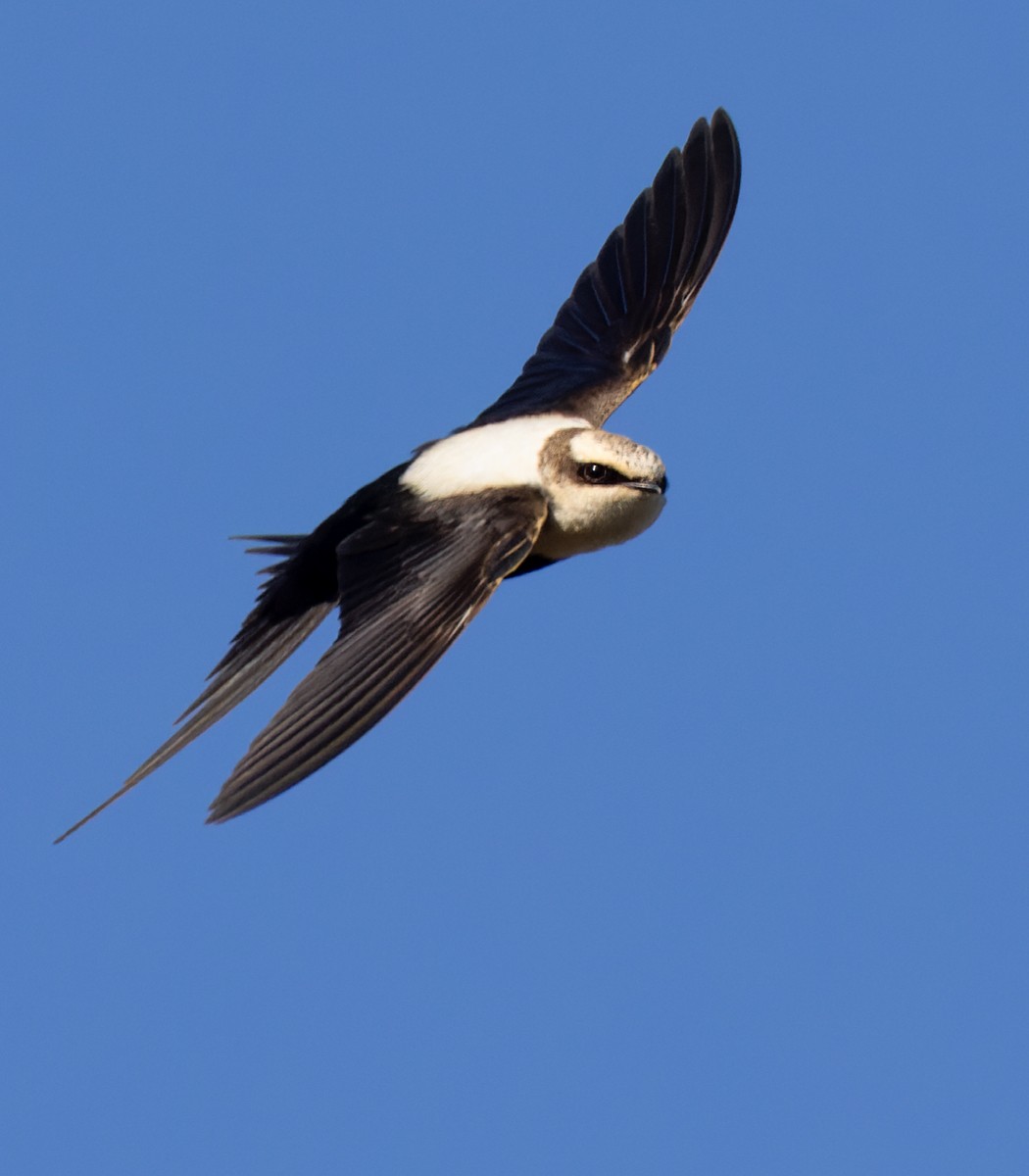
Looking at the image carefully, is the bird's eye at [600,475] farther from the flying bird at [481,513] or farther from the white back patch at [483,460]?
the white back patch at [483,460]

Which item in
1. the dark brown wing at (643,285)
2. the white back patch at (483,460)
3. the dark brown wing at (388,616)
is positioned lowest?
the dark brown wing at (388,616)

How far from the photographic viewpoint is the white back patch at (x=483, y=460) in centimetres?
672

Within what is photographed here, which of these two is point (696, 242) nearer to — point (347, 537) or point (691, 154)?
point (691, 154)

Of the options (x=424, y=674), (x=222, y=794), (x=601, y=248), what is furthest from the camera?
(x=601, y=248)

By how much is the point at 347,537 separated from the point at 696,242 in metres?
1.94

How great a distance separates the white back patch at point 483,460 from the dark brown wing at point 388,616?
0.30ft

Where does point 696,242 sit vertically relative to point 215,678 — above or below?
above

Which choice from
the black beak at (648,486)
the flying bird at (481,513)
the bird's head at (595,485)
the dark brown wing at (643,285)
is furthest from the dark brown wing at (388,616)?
the dark brown wing at (643,285)

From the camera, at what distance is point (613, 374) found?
763 cm

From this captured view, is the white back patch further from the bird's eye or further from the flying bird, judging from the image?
the bird's eye

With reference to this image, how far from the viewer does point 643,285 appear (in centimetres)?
792

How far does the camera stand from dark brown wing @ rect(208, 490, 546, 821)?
221 inches

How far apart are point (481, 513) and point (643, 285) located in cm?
171

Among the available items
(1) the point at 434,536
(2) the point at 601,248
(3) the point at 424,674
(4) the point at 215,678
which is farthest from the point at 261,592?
(2) the point at 601,248
